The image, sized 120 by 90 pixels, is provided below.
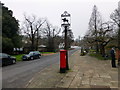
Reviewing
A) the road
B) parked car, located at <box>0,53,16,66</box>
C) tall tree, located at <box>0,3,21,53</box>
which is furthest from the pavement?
tall tree, located at <box>0,3,21,53</box>

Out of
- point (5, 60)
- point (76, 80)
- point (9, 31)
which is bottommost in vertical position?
point (76, 80)

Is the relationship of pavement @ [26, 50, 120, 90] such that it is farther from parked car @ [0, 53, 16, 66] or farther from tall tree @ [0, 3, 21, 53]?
tall tree @ [0, 3, 21, 53]

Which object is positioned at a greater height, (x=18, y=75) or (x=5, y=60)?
(x=5, y=60)

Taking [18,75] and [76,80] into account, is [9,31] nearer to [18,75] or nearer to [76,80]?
[18,75]

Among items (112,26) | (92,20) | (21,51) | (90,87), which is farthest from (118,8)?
(21,51)

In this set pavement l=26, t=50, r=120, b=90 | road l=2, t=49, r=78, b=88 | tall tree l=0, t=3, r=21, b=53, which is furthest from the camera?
tall tree l=0, t=3, r=21, b=53

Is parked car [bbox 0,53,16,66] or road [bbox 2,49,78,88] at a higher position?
parked car [bbox 0,53,16,66]

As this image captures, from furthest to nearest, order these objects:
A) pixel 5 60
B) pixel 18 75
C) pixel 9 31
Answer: pixel 9 31 < pixel 5 60 < pixel 18 75

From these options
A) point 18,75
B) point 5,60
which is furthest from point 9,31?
point 18,75

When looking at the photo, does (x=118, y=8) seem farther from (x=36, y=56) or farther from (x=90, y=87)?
(x=90, y=87)

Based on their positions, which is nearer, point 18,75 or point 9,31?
point 18,75

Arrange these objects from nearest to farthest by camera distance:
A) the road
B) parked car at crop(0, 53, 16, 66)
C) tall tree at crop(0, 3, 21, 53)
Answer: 1. the road
2. parked car at crop(0, 53, 16, 66)
3. tall tree at crop(0, 3, 21, 53)

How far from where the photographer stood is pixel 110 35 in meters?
19.1

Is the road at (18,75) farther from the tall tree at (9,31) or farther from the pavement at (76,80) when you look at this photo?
the tall tree at (9,31)
